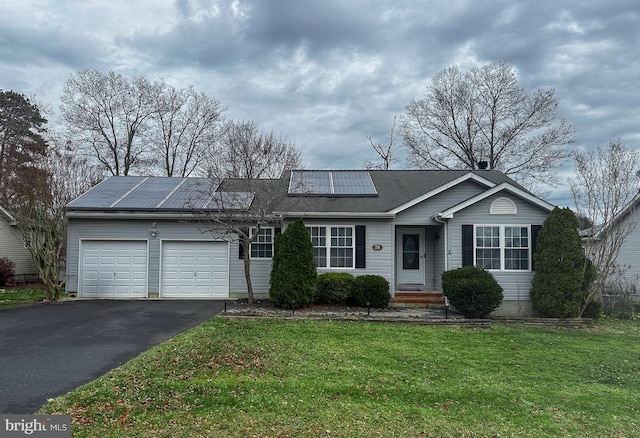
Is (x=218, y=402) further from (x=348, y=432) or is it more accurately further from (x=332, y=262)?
(x=332, y=262)

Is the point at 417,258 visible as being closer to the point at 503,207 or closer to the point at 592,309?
the point at 503,207

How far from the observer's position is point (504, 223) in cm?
1222

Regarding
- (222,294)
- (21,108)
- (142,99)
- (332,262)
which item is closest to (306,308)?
(332,262)

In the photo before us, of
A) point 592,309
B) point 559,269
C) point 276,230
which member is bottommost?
point 592,309

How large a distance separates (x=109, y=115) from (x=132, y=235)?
18.0 meters

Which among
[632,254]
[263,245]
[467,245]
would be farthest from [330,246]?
[632,254]

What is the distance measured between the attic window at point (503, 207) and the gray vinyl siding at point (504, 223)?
3.6 inches

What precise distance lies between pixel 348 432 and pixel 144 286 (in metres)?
11.7

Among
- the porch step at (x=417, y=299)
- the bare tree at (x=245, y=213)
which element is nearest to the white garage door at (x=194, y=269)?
the bare tree at (x=245, y=213)

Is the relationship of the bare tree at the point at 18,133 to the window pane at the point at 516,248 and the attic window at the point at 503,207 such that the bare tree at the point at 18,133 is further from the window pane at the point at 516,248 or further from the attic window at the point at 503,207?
the window pane at the point at 516,248

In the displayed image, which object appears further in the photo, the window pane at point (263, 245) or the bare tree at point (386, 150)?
the bare tree at point (386, 150)

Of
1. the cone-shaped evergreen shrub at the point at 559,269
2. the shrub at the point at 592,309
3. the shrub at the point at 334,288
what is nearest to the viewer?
the cone-shaped evergreen shrub at the point at 559,269

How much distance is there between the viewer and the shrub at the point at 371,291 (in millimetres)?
12117

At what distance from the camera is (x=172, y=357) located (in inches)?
258
